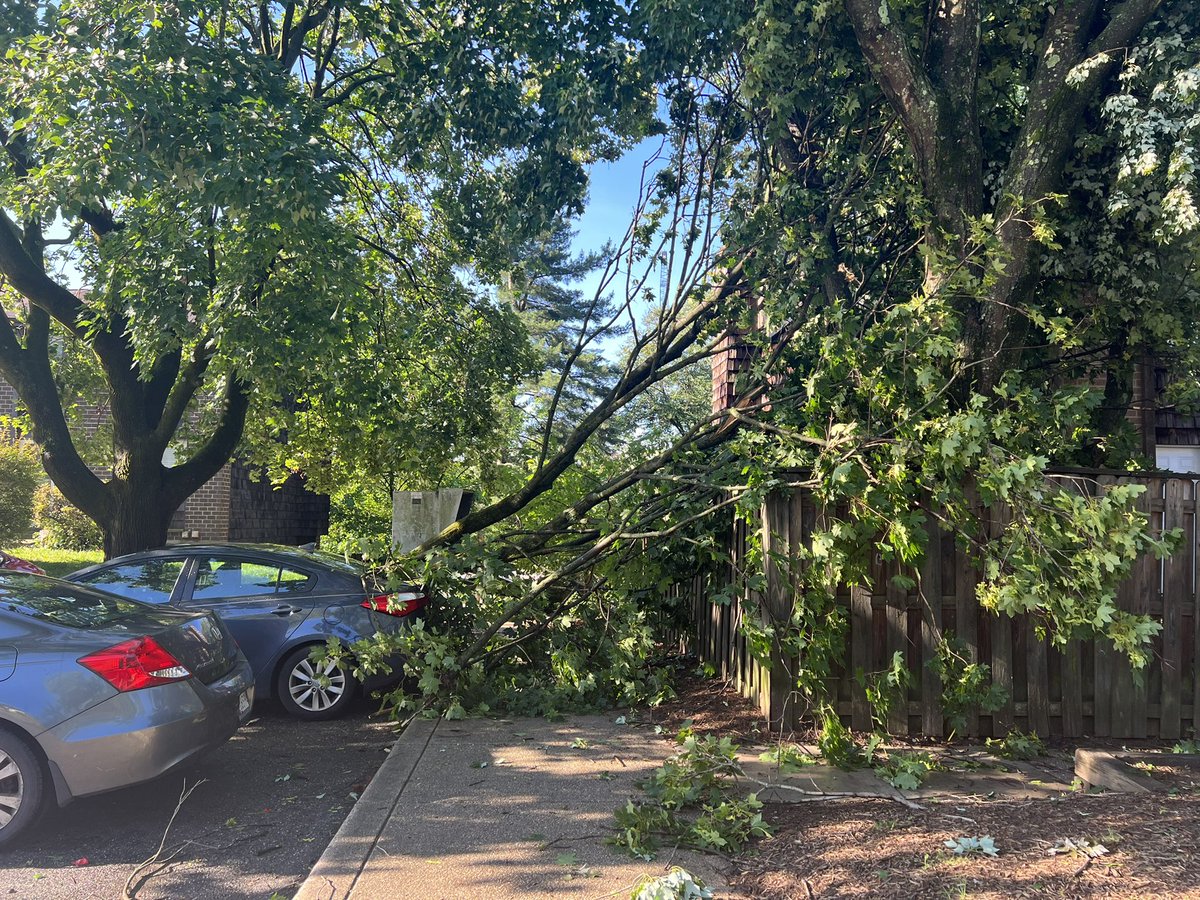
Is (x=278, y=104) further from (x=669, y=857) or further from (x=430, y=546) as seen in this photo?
(x=669, y=857)

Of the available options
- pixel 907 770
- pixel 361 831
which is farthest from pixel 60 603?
pixel 907 770

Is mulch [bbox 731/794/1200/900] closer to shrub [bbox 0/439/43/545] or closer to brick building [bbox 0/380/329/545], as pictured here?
brick building [bbox 0/380/329/545]

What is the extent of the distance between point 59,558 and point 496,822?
56.0 feet

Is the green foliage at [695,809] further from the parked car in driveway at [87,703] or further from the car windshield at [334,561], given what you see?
the car windshield at [334,561]

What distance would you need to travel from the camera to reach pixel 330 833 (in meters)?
4.87

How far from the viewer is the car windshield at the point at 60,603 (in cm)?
502

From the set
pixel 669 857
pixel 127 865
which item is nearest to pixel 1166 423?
pixel 669 857

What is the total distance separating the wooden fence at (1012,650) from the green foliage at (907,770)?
0.61 m

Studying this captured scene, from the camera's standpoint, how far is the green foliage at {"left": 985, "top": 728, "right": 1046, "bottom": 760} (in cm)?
593

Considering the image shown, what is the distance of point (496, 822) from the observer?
4781mm

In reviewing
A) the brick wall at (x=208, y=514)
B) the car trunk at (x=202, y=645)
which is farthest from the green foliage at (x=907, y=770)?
the brick wall at (x=208, y=514)

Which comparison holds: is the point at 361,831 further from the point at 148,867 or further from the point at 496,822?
the point at 148,867

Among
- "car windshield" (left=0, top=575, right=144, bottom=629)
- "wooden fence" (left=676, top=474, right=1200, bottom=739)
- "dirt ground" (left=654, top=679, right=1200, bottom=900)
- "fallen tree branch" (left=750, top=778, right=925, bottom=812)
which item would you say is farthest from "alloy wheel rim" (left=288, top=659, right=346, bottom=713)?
"dirt ground" (left=654, top=679, right=1200, bottom=900)

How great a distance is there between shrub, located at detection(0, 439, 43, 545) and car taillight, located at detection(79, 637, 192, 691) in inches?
582
